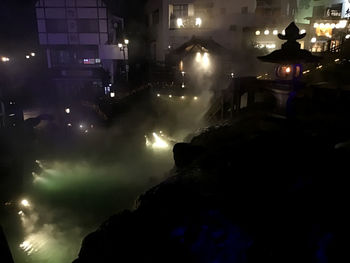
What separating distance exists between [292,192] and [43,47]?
1312 inches

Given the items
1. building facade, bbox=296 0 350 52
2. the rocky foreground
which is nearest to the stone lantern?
the rocky foreground

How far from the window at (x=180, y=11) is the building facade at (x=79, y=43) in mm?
7194

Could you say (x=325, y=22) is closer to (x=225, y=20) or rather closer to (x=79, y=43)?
(x=225, y=20)

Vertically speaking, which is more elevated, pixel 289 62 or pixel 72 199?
pixel 289 62

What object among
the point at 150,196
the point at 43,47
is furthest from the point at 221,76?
the point at 150,196

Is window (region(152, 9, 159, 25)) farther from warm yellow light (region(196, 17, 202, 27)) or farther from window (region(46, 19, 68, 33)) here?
window (region(46, 19, 68, 33))

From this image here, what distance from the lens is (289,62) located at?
29.3ft

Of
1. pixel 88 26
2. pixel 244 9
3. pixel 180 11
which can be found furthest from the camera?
pixel 180 11

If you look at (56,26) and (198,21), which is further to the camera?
(198,21)

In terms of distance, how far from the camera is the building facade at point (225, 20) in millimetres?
31781

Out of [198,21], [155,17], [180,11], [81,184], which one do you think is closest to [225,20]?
[198,21]

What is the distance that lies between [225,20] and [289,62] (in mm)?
26588

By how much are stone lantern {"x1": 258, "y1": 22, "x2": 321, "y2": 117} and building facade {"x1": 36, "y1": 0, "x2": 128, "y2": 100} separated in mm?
22658

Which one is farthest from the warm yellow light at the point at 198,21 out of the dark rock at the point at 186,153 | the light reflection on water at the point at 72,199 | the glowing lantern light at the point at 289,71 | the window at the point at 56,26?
the dark rock at the point at 186,153
